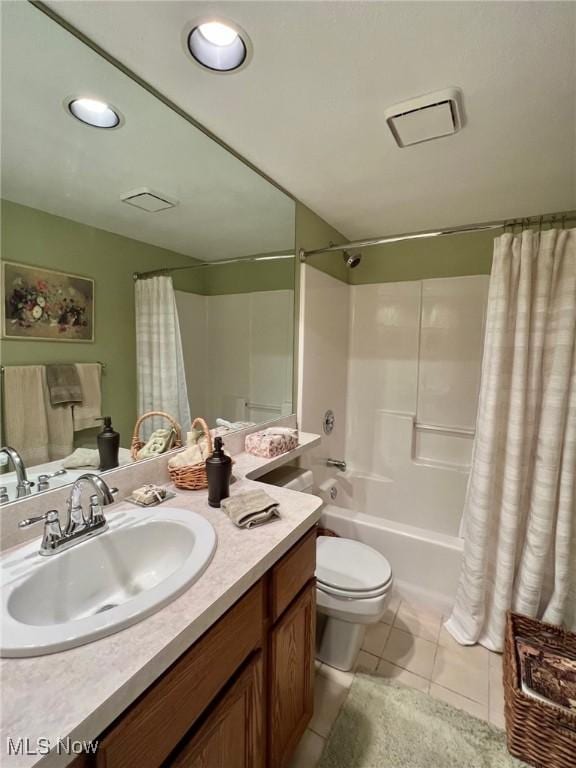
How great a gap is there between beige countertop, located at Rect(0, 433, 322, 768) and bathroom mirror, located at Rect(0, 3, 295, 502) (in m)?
0.54

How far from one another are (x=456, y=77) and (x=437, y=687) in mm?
2300

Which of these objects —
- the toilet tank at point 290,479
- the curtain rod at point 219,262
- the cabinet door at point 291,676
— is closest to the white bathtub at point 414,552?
the toilet tank at point 290,479

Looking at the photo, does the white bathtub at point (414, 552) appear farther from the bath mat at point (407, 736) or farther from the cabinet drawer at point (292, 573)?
the cabinet drawer at point (292, 573)

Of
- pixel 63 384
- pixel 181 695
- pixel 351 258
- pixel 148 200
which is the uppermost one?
pixel 351 258

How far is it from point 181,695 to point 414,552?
1627mm

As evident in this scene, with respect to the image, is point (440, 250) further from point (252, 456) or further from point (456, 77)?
point (252, 456)

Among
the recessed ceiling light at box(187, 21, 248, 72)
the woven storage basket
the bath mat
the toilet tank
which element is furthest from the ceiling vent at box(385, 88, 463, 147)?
the bath mat

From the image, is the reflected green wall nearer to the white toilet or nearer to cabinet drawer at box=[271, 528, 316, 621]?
cabinet drawer at box=[271, 528, 316, 621]

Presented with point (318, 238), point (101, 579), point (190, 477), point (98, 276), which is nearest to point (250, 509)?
point (190, 477)

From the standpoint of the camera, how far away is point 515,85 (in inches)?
42.6

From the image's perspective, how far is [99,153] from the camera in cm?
108

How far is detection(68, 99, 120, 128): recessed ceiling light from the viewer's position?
1009mm

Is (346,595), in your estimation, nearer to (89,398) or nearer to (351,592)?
(351,592)

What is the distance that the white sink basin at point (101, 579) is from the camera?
589 millimetres
